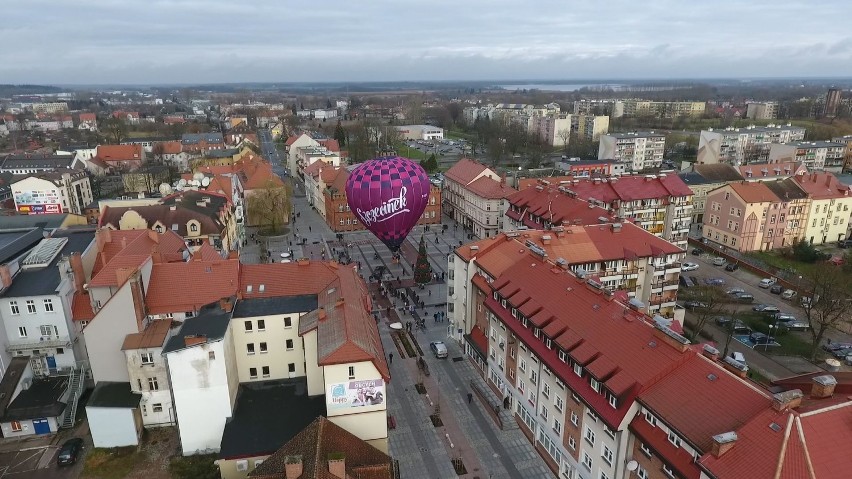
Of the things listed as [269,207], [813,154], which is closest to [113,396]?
[269,207]

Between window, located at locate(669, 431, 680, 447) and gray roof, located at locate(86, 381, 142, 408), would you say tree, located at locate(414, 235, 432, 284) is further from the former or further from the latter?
window, located at locate(669, 431, 680, 447)

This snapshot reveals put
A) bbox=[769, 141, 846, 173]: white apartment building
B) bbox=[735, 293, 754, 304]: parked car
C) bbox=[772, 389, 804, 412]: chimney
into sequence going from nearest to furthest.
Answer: bbox=[772, 389, 804, 412]: chimney → bbox=[735, 293, 754, 304]: parked car → bbox=[769, 141, 846, 173]: white apartment building

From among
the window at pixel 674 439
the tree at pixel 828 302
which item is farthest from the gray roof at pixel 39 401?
the tree at pixel 828 302

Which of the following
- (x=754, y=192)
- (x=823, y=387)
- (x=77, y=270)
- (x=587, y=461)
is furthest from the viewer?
(x=754, y=192)

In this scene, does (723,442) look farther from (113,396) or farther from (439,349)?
(113,396)

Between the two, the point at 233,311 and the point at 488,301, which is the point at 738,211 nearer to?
the point at 488,301

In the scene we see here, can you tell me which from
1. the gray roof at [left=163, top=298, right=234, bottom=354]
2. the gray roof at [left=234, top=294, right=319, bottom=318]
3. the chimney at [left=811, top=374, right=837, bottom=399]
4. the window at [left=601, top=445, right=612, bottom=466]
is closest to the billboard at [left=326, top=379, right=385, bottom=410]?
the gray roof at [left=234, top=294, right=319, bottom=318]
